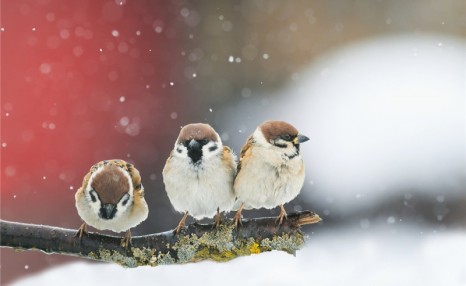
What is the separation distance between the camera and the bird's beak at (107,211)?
4.94 ft

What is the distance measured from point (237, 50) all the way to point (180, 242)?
10.9 ft

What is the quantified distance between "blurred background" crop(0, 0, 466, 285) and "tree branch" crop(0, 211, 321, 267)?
1.28 meters

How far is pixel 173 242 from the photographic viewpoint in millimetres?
1532

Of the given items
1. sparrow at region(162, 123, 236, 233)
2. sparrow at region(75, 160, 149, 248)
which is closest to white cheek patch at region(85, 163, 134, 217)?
sparrow at region(75, 160, 149, 248)

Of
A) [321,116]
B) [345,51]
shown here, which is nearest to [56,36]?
[321,116]

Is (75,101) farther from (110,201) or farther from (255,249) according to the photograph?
(255,249)

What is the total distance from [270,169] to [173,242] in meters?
0.31

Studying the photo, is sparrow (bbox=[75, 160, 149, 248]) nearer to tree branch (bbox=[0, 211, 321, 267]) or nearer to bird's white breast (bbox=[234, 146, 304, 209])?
tree branch (bbox=[0, 211, 321, 267])

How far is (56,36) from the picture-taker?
4.14 meters

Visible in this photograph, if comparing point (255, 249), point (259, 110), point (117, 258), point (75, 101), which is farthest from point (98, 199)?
point (259, 110)

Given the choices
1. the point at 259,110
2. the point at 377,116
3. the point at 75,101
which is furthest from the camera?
the point at 377,116

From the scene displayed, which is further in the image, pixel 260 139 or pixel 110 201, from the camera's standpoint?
pixel 260 139

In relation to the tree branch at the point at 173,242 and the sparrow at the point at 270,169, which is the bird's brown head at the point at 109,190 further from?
the sparrow at the point at 270,169

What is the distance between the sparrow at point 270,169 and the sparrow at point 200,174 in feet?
0.12
